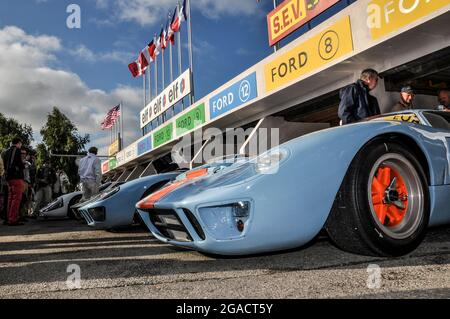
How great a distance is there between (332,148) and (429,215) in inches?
31.1

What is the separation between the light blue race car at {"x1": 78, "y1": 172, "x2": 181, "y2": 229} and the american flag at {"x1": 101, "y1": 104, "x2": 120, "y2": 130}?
26.9 m

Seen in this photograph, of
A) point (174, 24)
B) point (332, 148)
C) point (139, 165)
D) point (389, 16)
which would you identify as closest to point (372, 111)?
point (332, 148)

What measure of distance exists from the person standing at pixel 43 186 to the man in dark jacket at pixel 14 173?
2773 millimetres

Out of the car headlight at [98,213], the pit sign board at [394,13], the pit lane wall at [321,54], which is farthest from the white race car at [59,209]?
the pit sign board at [394,13]

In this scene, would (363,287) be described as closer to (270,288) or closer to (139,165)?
(270,288)

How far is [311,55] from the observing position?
6.78 m

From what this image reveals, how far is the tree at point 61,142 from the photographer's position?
3669cm

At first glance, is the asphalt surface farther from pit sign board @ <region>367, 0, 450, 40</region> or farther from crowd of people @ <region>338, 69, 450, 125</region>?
pit sign board @ <region>367, 0, 450, 40</region>

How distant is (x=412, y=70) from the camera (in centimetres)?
645

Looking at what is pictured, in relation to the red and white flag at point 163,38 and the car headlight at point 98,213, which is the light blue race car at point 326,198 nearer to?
the car headlight at point 98,213

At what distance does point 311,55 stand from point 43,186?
24.3ft

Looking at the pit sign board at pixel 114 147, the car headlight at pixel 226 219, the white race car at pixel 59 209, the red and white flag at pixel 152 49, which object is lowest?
the car headlight at pixel 226 219

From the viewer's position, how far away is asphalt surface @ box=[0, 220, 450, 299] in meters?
1.52

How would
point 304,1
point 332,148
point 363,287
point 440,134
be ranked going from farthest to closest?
1. point 304,1
2. point 440,134
3. point 332,148
4. point 363,287
